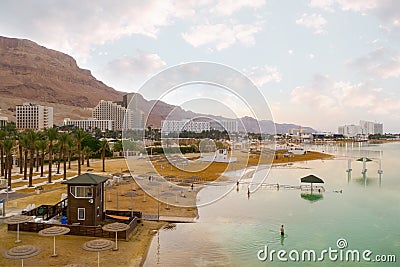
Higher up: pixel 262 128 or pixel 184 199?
pixel 262 128

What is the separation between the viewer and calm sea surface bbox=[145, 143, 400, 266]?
1658 cm

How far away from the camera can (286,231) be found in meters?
21.2

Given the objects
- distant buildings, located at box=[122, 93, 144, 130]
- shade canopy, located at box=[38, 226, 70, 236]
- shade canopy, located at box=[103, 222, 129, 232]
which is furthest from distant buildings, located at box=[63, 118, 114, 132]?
shade canopy, located at box=[38, 226, 70, 236]

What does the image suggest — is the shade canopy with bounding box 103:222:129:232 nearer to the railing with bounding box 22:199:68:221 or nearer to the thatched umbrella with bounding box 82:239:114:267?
the thatched umbrella with bounding box 82:239:114:267

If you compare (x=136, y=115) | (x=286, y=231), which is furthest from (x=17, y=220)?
(x=286, y=231)

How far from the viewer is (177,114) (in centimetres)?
1655

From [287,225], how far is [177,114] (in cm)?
1225

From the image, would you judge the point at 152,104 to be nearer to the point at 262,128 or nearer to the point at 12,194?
the point at 262,128

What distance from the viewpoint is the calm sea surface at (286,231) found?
16578mm

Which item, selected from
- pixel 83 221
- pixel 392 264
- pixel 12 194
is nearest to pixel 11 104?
pixel 12 194

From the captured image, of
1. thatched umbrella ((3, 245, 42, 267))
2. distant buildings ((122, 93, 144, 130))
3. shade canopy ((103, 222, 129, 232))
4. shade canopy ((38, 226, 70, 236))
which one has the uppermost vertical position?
distant buildings ((122, 93, 144, 130))

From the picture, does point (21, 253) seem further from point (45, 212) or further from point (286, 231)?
point (286, 231)

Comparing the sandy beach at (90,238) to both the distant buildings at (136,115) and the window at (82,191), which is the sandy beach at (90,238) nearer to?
the window at (82,191)

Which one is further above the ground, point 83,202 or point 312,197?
point 83,202
